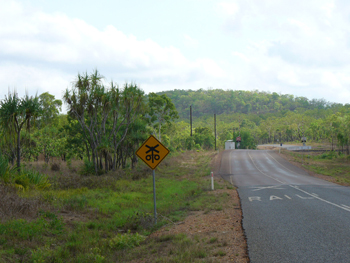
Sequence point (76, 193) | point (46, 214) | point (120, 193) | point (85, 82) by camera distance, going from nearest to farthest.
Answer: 1. point (46, 214)
2. point (76, 193)
3. point (120, 193)
4. point (85, 82)

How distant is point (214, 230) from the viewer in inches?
351

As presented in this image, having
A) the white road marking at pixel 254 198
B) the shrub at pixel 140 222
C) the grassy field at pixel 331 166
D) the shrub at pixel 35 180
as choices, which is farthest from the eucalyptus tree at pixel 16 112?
the grassy field at pixel 331 166

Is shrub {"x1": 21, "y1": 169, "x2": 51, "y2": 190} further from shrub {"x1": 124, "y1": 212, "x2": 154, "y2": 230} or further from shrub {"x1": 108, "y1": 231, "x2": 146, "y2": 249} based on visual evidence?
shrub {"x1": 108, "y1": 231, "x2": 146, "y2": 249}

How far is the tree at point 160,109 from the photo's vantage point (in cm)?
4872

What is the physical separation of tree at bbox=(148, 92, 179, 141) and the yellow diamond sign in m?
38.1

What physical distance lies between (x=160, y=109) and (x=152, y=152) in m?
39.4

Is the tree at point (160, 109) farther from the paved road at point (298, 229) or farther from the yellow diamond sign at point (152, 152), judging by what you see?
the yellow diamond sign at point (152, 152)

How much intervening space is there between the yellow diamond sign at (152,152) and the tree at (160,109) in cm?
3809

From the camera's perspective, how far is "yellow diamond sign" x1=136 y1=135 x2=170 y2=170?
405 inches

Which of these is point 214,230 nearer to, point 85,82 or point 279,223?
point 279,223

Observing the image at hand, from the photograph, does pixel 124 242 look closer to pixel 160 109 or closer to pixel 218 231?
pixel 218 231

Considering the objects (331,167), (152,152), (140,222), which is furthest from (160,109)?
(140,222)

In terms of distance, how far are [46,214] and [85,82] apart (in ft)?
47.0

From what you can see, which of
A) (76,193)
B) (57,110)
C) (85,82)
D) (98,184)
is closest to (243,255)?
(76,193)
